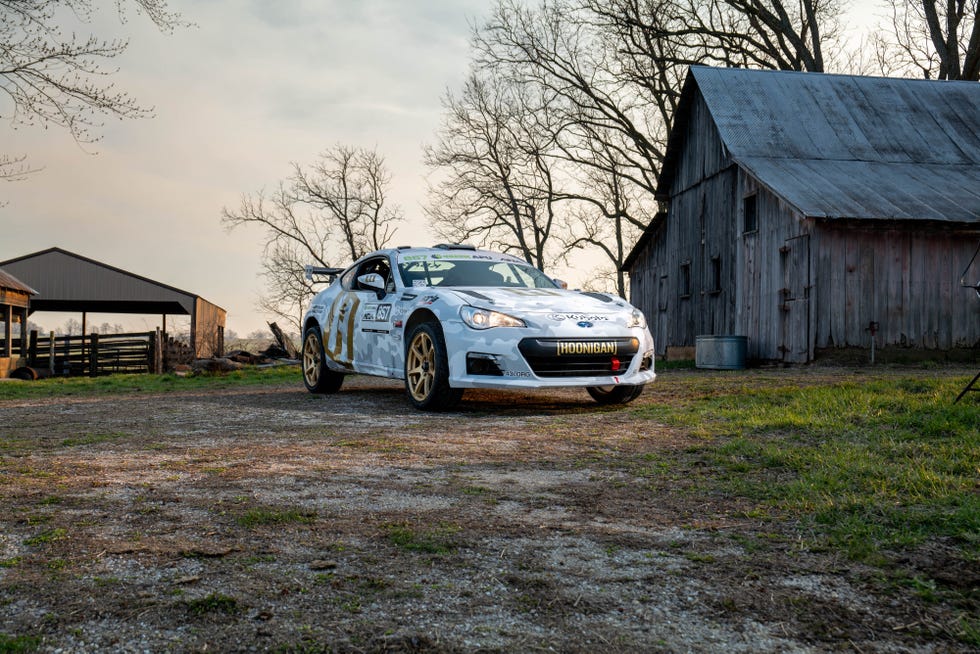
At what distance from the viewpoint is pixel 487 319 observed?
7.27 m

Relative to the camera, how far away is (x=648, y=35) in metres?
29.2

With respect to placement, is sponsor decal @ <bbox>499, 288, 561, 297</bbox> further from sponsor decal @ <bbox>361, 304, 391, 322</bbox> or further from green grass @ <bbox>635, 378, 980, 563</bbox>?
green grass @ <bbox>635, 378, 980, 563</bbox>

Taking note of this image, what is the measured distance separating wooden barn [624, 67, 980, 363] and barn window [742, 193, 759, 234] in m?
0.05

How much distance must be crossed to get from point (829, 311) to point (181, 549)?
15.6 metres

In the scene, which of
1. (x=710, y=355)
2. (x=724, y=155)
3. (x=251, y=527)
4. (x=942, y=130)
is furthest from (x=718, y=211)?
(x=251, y=527)

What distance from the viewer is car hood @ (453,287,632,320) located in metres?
7.40

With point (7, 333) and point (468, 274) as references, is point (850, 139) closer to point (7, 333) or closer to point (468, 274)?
point (468, 274)

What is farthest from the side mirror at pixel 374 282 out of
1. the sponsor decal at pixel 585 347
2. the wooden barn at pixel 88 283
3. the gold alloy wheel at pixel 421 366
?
the wooden barn at pixel 88 283

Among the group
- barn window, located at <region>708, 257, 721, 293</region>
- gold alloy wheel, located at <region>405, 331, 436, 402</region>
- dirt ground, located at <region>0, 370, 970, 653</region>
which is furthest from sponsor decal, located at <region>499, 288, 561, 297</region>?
barn window, located at <region>708, 257, 721, 293</region>

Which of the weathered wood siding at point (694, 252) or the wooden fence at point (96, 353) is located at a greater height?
the weathered wood siding at point (694, 252)

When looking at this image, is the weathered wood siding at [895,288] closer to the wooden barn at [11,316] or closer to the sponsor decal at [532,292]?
the sponsor decal at [532,292]

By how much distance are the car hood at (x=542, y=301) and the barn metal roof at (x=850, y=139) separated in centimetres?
921

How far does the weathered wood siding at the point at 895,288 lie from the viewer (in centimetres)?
1623

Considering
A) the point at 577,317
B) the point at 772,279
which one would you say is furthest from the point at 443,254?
the point at 772,279
